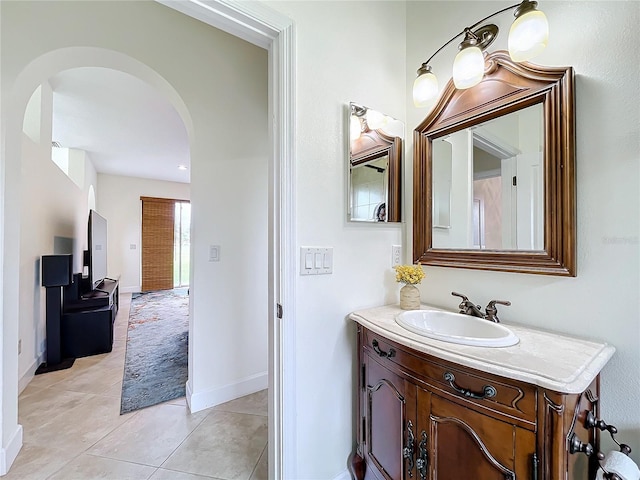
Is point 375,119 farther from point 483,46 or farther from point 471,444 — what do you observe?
point 471,444

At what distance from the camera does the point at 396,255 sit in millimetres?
1569

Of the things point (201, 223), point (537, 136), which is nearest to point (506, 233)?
point (537, 136)

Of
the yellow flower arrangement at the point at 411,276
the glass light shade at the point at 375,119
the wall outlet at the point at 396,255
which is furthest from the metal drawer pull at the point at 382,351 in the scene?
the glass light shade at the point at 375,119

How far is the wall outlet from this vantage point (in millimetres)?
1553

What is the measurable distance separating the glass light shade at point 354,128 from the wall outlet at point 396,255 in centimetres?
62

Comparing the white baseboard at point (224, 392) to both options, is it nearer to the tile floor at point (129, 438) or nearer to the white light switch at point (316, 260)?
the tile floor at point (129, 438)

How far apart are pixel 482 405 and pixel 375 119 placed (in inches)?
50.9

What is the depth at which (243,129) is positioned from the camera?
2182 millimetres

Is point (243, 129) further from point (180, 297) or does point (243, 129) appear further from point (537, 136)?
point (180, 297)

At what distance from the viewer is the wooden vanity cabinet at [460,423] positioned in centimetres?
71

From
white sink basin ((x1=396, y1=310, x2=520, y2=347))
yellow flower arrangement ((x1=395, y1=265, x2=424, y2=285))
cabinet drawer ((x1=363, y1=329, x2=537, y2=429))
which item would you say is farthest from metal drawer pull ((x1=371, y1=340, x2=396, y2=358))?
yellow flower arrangement ((x1=395, y1=265, x2=424, y2=285))

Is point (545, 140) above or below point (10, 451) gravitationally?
above

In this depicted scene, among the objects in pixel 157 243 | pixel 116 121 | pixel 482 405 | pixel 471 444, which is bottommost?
pixel 471 444

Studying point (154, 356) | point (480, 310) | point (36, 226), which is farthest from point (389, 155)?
point (36, 226)
